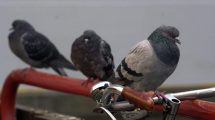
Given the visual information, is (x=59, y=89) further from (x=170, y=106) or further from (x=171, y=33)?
(x=170, y=106)

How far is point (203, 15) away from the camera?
164 centimetres

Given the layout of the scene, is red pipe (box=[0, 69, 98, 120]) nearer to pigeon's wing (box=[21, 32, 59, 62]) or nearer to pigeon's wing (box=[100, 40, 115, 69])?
pigeon's wing (box=[100, 40, 115, 69])

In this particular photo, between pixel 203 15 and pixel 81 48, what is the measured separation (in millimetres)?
452

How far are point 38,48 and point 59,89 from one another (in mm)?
596

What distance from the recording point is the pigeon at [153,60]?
3.24ft

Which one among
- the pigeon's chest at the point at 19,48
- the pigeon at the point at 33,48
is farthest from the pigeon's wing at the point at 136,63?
the pigeon's chest at the point at 19,48

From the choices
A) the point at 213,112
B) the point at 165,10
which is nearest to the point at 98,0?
the point at 165,10

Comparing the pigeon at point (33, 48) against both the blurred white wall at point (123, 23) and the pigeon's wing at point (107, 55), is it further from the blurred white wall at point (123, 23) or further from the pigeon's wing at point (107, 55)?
the pigeon's wing at point (107, 55)

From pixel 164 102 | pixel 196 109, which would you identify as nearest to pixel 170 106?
pixel 164 102

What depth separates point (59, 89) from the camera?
4.41 ft

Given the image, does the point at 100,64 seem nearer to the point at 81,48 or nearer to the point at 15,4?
the point at 81,48

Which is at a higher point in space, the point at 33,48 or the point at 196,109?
the point at 196,109

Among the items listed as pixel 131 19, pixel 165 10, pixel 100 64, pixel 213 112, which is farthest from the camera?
pixel 131 19

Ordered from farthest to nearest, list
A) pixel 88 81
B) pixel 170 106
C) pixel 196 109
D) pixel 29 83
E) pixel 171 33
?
pixel 29 83
pixel 88 81
pixel 171 33
pixel 196 109
pixel 170 106
